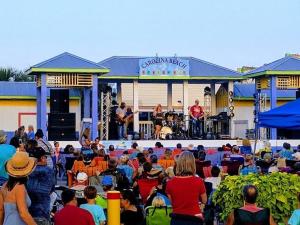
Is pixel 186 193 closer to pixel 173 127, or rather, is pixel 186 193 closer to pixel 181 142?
pixel 181 142

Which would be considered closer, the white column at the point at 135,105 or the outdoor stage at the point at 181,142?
the outdoor stage at the point at 181,142

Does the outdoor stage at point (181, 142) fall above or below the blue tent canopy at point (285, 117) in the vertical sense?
below

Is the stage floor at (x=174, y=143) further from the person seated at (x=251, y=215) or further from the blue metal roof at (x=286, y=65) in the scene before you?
the person seated at (x=251, y=215)

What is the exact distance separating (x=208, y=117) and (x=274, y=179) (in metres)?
26.3

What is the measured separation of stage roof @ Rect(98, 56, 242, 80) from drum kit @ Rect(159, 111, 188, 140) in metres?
2.59

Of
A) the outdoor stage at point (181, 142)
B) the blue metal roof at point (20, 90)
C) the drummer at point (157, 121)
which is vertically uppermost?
the blue metal roof at point (20, 90)

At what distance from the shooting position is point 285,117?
45.6 ft

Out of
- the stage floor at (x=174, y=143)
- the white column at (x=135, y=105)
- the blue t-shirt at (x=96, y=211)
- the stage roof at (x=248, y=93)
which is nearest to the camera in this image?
the blue t-shirt at (x=96, y=211)

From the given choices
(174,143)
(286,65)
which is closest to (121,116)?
(174,143)

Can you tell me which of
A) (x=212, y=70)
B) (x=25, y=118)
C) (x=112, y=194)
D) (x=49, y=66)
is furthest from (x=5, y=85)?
(x=112, y=194)

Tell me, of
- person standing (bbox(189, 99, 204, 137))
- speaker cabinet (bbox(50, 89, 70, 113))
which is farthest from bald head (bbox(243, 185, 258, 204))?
person standing (bbox(189, 99, 204, 137))

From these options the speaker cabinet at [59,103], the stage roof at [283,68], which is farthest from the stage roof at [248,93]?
the speaker cabinet at [59,103]

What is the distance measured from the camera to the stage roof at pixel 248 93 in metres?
38.8

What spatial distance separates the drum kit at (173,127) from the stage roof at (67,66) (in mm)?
4519
